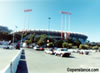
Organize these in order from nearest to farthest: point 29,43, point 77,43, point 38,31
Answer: point 77,43
point 29,43
point 38,31

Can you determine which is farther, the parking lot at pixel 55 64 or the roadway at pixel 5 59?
the roadway at pixel 5 59

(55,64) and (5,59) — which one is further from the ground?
(55,64)

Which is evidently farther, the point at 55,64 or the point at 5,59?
the point at 5,59

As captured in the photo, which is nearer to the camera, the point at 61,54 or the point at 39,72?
the point at 39,72

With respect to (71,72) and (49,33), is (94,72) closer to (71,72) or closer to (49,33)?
(71,72)

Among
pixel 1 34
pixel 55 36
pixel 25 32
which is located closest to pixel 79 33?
pixel 55 36

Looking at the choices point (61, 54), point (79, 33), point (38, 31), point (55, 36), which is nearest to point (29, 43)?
point (38, 31)

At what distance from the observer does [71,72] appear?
8.53 m

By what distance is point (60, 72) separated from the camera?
839 cm

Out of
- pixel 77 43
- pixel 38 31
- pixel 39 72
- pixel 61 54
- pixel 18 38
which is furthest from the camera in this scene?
pixel 18 38

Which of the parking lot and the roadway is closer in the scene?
the parking lot

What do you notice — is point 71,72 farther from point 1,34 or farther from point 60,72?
point 1,34

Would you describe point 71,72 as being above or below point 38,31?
below

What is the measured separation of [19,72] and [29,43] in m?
73.5
